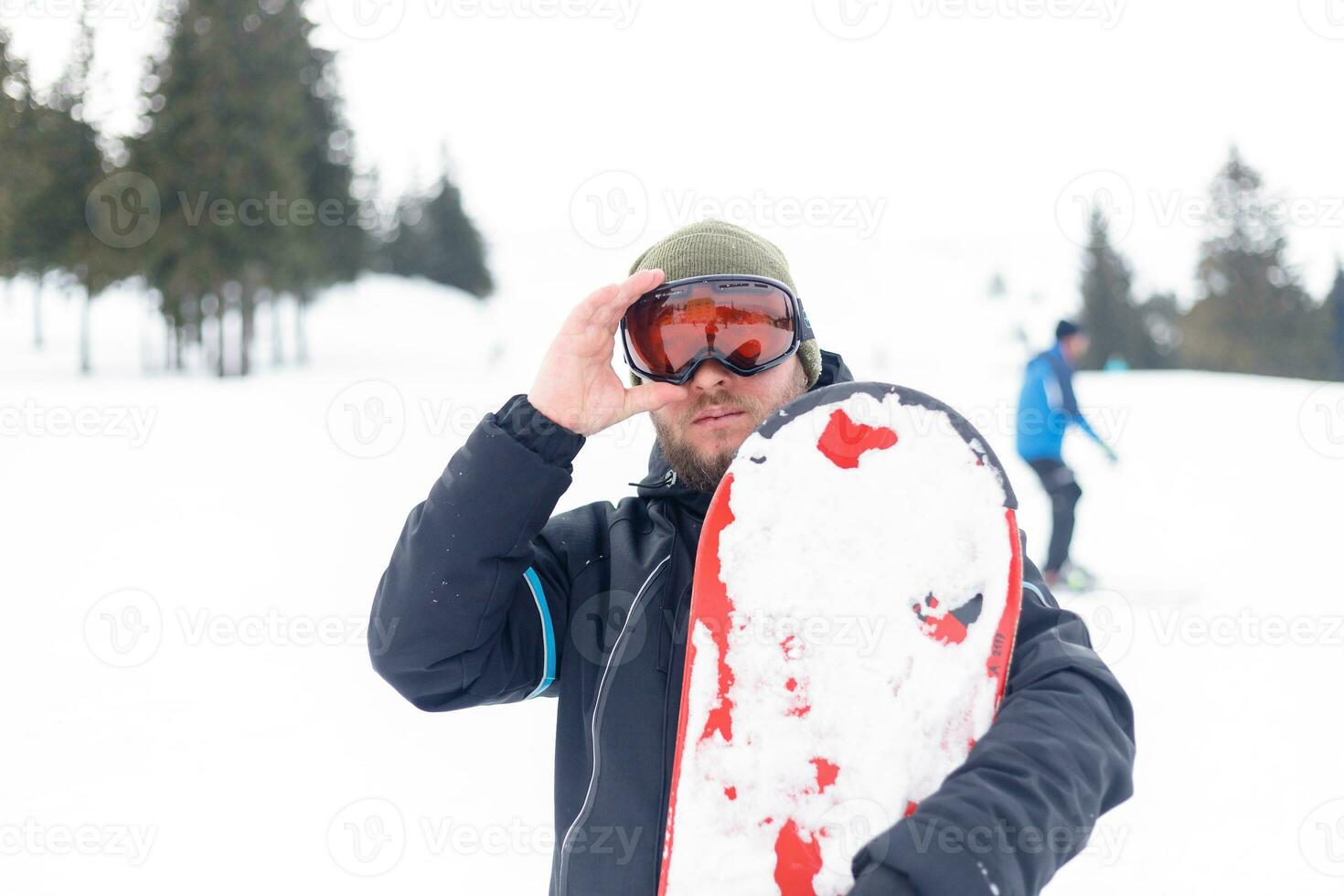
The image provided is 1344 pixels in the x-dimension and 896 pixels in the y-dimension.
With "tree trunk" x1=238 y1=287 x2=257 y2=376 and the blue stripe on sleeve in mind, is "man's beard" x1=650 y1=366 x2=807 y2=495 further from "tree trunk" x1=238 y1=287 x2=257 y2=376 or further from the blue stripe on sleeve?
"tree trunk" x1=238 y1=287 x2=257 y2=376

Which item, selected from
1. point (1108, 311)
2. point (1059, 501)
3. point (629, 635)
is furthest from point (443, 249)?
point (629, 635)

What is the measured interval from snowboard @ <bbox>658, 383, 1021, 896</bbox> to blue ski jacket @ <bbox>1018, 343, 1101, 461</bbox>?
5153 mm

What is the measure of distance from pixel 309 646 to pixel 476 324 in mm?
35160

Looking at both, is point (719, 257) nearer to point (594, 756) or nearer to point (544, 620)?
point (544, 620)

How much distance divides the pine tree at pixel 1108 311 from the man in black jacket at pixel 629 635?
45557mm

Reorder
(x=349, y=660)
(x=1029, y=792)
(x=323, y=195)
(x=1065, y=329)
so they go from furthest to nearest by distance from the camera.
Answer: (x=323, y=195) → (x=1065, y=329) → (x=349, y=660) → (x=1029, y=792)

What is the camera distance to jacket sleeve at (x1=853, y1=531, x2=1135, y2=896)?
1178mm

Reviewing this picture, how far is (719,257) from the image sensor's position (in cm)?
199

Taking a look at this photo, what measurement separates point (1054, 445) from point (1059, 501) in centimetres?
40

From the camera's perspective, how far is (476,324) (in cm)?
3944

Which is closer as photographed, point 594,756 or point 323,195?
point 594,756

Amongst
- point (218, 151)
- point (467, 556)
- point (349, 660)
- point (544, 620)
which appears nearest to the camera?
point (467, 556)

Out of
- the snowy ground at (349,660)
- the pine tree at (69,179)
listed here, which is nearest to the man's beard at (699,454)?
the snowy ground at (349,660)

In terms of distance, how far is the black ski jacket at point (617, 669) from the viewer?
4.00 feet
